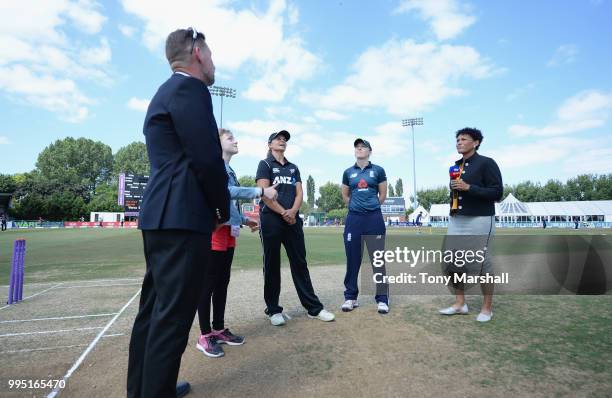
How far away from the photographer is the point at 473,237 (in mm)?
4270

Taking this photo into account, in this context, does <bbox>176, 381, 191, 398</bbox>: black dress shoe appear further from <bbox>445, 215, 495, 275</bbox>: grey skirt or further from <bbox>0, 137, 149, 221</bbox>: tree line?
<bbox>0, 137, 149, 221</bbox>: tree line

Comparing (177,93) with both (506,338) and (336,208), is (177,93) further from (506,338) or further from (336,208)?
(336,208)

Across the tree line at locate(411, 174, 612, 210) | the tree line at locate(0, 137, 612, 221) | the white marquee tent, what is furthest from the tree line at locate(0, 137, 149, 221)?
the tree line at locate(411, 174, 612, 210)

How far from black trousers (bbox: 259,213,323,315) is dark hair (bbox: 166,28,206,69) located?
2251 mm

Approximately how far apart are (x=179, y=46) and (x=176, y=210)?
1085 millimetres

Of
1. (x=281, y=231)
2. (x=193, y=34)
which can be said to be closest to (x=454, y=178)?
(x=281, y=231)

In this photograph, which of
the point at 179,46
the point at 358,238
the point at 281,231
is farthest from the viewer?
the point at 358,238

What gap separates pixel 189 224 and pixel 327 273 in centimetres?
625

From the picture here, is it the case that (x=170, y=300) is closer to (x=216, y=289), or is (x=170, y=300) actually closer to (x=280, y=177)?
(x=216, y=289)

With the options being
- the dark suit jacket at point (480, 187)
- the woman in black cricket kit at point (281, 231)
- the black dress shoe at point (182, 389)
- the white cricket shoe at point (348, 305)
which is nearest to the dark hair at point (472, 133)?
the dark suit jacket at point (480, 187)

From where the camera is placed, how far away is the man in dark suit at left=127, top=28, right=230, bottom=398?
6.11 feet

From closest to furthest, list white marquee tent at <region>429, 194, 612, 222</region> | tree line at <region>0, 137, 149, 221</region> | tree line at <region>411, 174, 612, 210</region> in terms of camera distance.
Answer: white marquee tent at <region>429, 194, 612, 222</region> → tree line at <region>0, 137, 149, 221</region> → tree line at <region>411, 174, 612, 210</region>

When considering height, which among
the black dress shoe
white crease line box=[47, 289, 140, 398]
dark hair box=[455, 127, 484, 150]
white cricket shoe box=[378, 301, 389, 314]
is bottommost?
white crease line box=[47, 289, 140, 398]

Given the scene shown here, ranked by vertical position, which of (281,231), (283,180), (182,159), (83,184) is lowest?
(281,231)
